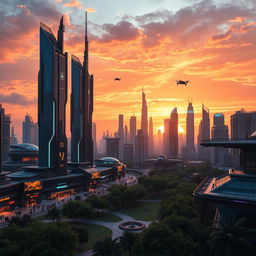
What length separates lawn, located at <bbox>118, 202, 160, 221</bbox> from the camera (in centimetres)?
8519

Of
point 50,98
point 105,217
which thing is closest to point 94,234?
point 105,217

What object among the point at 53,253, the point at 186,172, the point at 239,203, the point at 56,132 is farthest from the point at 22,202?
the point at 186,172

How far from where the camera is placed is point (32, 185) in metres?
105

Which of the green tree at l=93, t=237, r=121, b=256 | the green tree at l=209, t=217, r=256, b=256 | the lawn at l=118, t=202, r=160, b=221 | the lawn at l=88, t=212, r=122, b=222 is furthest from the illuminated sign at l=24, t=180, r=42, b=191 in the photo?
the green tree at l=209, t=217, r=256, b=256

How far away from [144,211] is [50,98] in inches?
2683

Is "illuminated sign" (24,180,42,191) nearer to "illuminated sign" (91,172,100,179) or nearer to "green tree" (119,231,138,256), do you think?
"illuminated sign" (91,172,100,179)

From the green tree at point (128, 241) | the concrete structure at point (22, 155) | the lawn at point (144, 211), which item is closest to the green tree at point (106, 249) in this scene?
the green tree at point (128, 241)

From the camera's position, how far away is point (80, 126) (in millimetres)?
155625

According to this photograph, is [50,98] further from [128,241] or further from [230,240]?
[230,240]

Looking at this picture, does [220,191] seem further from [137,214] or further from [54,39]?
[54,39]

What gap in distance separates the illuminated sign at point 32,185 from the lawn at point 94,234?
39.3 meters

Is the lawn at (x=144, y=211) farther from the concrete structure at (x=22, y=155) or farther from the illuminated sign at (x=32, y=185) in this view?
the concrete structure at (x=22, y=155)

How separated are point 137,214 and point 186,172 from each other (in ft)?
353

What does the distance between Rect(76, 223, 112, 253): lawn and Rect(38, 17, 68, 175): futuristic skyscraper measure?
57.0m
